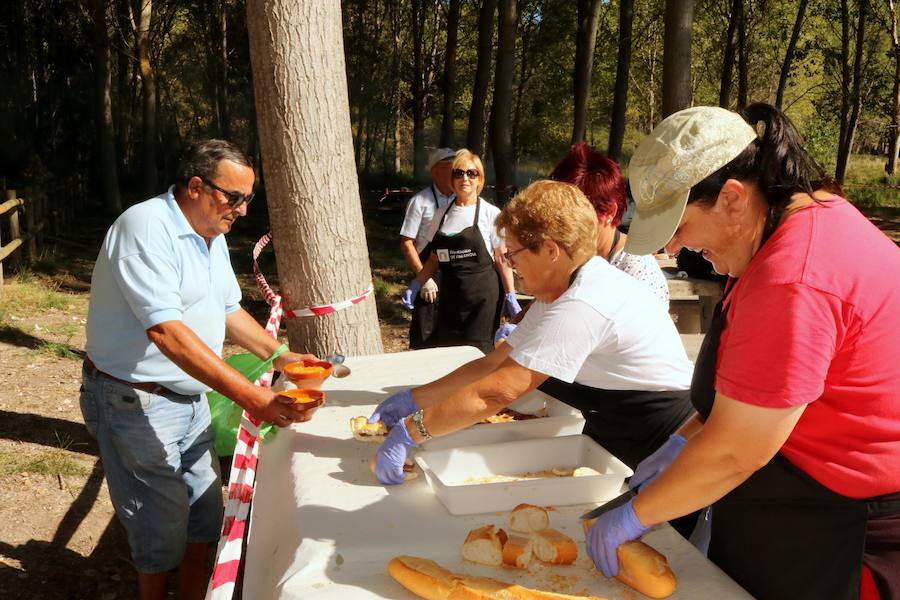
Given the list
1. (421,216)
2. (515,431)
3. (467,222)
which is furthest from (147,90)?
(515,431)

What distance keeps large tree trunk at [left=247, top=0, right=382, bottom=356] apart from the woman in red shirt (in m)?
2.37

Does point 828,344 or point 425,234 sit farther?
point 425,234

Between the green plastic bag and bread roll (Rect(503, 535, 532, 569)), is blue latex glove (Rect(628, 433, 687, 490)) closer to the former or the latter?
bread roll (Rect(503, 535, 532, 569))

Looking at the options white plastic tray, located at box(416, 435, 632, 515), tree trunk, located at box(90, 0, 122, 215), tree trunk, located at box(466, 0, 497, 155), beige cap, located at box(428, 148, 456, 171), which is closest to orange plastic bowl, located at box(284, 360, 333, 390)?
white plastic tray, located at box(416, 435, 632, 515)

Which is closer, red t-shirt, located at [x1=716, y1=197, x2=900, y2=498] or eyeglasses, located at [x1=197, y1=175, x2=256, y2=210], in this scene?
red t-shirt, located at [x1=716, y1=197, x2=900, y2=498]

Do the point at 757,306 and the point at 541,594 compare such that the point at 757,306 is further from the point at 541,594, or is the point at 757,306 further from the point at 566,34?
the point at 566,34

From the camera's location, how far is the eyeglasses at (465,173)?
532 centimetres

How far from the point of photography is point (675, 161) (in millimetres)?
1668

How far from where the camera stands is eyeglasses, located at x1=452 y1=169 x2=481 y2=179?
5316 millimetres

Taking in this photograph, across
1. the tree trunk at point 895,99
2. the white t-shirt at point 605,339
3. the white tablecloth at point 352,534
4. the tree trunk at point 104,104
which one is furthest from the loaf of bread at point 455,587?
the tree trunk at point 895,99

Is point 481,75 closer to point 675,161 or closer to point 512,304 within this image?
point 512,304

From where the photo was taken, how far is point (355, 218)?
13.5 feet

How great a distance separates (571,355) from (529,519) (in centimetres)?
50

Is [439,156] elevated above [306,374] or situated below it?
above
